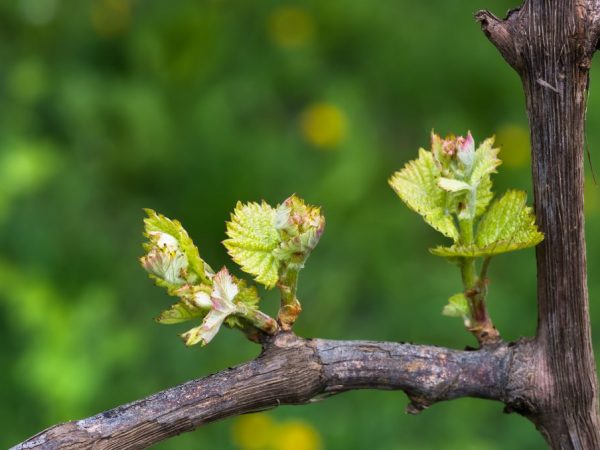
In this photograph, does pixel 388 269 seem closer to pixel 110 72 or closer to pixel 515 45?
pixel 110 72

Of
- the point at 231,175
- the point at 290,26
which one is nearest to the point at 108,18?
the point at 290,26

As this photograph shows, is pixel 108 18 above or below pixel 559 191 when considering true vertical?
above

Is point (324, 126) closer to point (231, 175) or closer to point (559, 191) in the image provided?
point (231, 175)

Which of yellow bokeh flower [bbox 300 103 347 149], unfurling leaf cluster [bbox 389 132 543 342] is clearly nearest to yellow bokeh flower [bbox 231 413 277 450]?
yellow bokeh flower [bbox 300 103 347 149]

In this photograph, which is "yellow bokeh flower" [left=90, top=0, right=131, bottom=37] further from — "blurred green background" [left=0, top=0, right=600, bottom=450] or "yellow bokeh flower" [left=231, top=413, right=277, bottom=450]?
"yellow bokeh flower" [left=231, top=413, right=277, bottom=450]

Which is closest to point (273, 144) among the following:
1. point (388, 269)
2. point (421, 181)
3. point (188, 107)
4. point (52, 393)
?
point (188, 107)

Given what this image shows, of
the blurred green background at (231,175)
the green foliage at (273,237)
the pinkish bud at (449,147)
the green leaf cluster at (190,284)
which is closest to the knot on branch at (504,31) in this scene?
the pinkish bud at (449,147)
